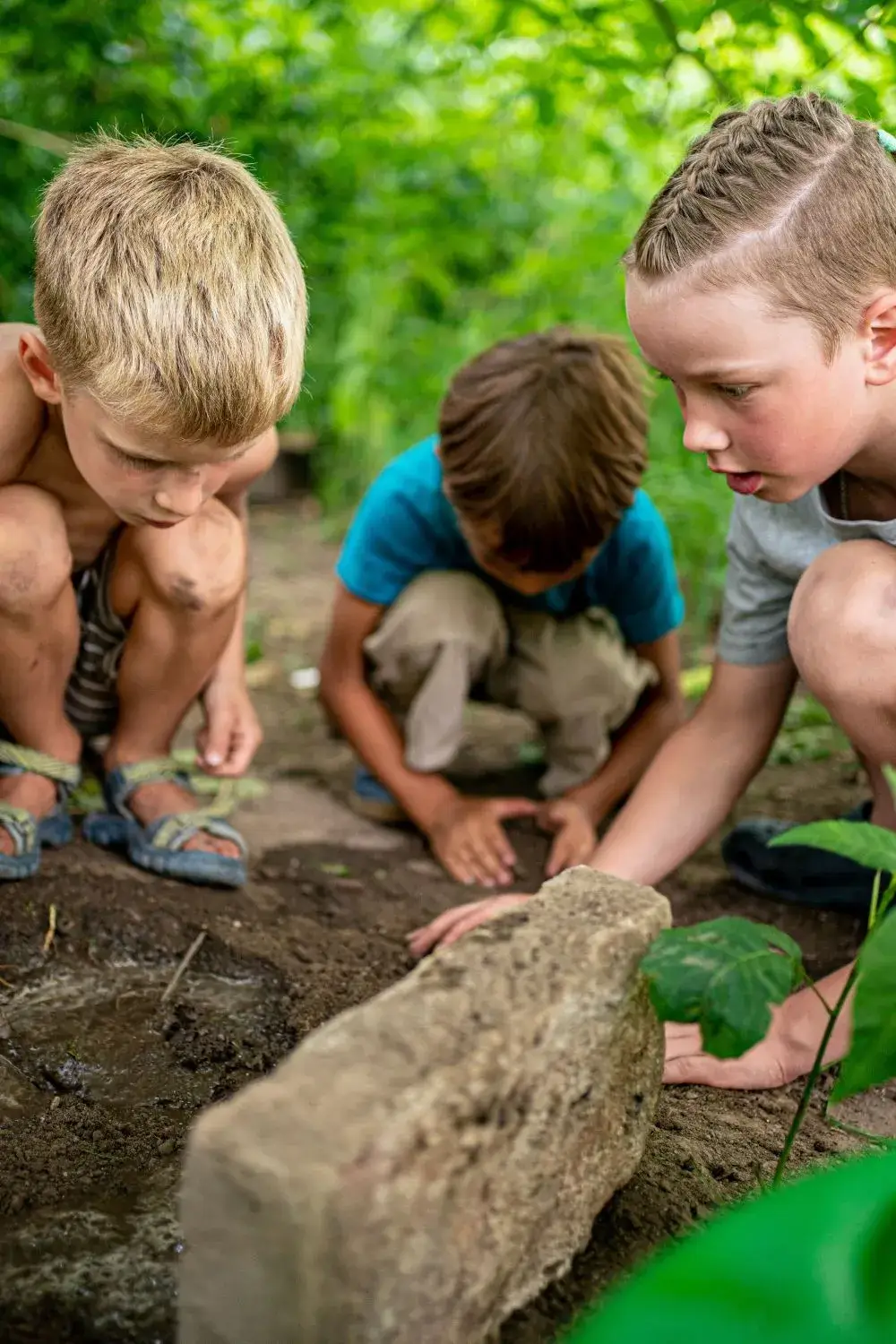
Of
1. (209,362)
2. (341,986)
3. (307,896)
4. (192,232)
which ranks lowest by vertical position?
(307,896)

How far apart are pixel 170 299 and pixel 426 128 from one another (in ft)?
15.0

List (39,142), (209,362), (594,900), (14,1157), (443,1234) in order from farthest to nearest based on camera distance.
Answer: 1. (39,142)
2. (209,362)
3. (14,1157)
4. (594,900)
5. (443,1234)

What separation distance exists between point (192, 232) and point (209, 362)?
0.20m

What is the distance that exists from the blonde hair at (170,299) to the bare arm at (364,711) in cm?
88

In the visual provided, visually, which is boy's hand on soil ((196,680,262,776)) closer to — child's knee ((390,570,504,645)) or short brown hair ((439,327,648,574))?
child's knee ((390,570,504,645))

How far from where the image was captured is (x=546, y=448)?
2275mm

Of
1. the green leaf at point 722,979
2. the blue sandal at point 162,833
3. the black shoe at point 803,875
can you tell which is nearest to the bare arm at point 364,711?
the blue sandal at point 162,833

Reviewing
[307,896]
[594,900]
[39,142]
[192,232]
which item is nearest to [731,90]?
[192,232]

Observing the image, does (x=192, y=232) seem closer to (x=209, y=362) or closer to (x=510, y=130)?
(x=209, y=362)

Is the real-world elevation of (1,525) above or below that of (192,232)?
below

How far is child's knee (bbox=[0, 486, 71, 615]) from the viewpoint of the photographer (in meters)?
1.96

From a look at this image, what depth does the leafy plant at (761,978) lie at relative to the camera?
104 cm

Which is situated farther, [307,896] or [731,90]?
[731,90]

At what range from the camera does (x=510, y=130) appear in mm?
5113
